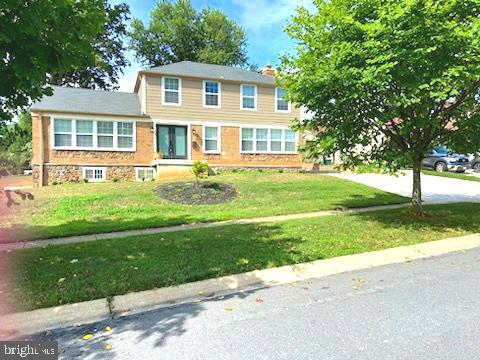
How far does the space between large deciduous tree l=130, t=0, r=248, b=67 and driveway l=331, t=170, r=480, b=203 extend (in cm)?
2548

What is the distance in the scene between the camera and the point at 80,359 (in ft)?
11.0

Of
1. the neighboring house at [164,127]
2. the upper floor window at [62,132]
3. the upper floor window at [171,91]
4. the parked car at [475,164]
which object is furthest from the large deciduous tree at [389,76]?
the parked car at [475,164]

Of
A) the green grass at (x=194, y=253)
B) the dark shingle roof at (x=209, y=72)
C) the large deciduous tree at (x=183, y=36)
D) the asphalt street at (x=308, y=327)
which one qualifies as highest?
the large deciduous tree at (x=183, y=36)

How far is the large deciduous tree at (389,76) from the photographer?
7688 millimetres

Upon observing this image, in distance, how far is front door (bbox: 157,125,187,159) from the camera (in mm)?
21156

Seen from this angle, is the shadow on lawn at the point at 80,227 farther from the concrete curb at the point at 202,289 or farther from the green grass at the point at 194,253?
the concrete curb at the point at 202,289

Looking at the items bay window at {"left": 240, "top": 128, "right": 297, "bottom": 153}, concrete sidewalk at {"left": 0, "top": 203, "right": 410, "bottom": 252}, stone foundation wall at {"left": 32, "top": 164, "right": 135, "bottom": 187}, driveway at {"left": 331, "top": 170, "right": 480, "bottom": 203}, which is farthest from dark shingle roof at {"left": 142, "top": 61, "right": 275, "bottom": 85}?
concrete sidewalk at {"left": 0, "top": 203, "right": 410, "bottom": 252}

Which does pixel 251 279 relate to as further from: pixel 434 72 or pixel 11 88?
pixel 434 72

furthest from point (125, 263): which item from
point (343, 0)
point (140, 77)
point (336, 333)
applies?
point (140, 77)

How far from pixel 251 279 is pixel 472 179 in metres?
21.4

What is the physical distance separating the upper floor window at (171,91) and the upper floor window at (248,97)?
379cm

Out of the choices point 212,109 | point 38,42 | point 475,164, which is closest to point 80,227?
point 38,42

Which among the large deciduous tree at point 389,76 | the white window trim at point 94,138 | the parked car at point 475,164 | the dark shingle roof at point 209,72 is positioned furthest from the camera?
the parked car at point 475,164

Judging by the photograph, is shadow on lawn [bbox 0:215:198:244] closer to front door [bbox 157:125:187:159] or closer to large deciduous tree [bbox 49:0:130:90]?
front door [bbox 157:125:187:159]
